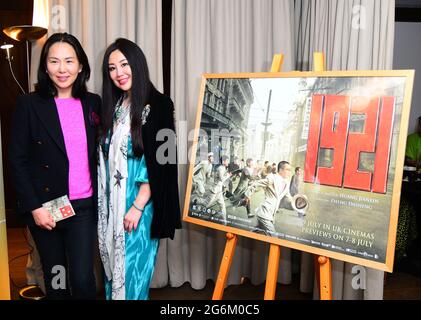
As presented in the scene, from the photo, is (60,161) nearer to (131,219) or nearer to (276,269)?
(131,219)

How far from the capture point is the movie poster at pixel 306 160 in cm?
163

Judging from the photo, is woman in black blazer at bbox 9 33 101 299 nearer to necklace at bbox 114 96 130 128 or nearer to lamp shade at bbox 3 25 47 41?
necklace at bbox 114 96 130 128

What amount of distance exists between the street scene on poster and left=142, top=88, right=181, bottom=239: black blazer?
0.86 feet

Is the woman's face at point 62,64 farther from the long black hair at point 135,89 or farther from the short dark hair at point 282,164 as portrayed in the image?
the short dark hair at point 282,164

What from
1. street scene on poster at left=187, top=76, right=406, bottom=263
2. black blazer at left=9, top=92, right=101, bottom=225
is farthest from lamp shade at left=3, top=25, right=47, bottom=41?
street scene on poster at left=187, top=76, right=406, bottom=263

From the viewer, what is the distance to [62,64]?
6.01 feet

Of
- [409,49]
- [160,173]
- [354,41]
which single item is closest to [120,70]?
[160,173]

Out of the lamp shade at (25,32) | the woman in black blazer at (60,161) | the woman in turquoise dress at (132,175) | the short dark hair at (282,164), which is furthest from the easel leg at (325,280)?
the lamp shade at (25,32)

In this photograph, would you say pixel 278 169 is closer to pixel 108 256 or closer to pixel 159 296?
pixel 108 256

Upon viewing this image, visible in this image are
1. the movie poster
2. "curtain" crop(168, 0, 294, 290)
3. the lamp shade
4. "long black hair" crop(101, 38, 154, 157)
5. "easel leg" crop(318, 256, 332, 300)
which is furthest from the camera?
"curtain" crop(168, 0, 294, 290)

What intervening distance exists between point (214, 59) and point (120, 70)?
1.03m

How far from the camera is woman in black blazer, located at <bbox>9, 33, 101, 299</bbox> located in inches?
71.3

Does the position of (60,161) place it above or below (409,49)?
below
